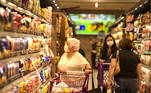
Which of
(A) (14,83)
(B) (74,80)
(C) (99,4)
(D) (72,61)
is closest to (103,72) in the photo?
(D) (72,61)

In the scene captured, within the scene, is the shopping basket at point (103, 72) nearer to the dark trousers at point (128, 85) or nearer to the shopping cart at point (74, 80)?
the dark trousers at point (128, 85)

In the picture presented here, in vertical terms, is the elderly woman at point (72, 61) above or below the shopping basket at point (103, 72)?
above

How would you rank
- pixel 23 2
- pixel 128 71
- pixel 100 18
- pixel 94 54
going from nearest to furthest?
pixel 23 2
pixel 128 71
pixel 94 54
pixel 100 18

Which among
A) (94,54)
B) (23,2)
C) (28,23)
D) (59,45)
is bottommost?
(94,54)

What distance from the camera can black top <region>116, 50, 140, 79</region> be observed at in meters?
4.46

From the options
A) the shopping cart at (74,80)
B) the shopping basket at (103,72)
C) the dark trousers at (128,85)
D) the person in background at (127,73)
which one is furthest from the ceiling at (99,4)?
the shopping cart at (74,80)

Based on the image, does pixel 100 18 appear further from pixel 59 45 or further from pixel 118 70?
pixel 118 70

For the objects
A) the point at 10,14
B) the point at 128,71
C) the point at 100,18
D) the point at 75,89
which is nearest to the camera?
the point at 10,14

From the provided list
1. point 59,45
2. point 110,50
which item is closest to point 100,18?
point 59,45

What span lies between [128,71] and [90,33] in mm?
16088

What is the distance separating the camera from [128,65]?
4457 millimetres

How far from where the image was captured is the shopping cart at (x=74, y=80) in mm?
3645

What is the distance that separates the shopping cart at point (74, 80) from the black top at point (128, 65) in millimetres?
897

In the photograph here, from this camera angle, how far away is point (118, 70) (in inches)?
176
